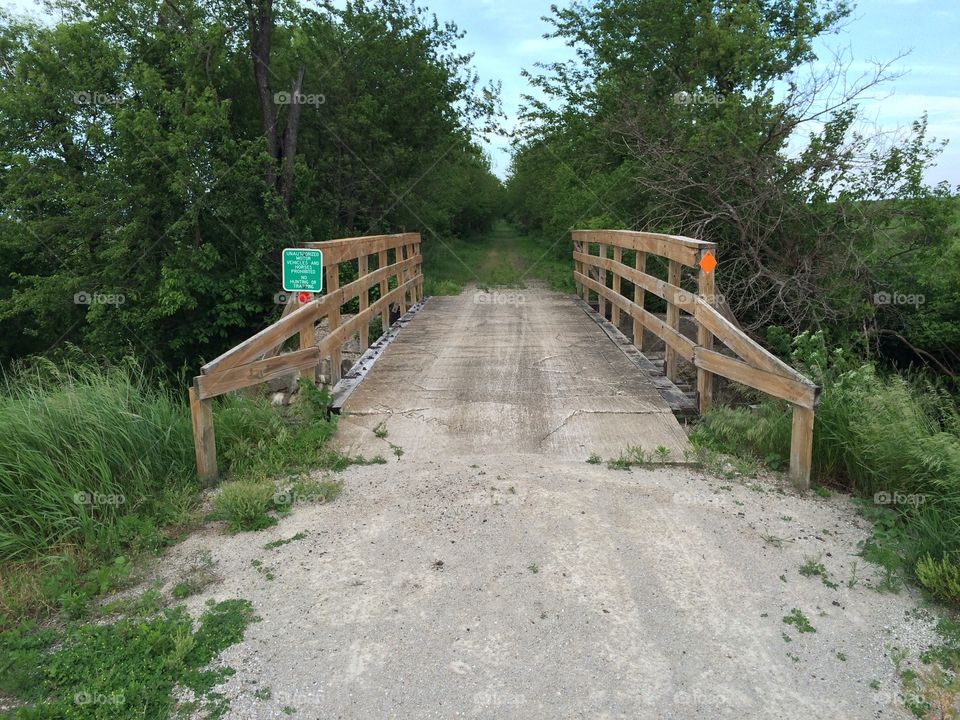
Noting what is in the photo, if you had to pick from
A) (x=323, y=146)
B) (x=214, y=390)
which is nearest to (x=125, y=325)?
(x=323, y=146)

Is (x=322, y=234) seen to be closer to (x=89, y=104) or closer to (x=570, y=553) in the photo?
(x=89, y=104)

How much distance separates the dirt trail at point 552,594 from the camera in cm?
262

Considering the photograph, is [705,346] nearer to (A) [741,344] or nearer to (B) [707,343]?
(B) [707,343]

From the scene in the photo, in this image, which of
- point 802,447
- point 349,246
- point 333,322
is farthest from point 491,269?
point 802,447

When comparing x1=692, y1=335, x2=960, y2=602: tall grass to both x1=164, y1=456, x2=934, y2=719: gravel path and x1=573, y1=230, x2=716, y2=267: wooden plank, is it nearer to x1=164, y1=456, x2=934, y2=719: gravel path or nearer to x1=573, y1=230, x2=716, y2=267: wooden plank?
x1=164, y1=456, x2=934, y2=719: gravel path

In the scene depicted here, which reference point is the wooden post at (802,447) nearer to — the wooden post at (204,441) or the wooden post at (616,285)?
the wooden post at (204,441)

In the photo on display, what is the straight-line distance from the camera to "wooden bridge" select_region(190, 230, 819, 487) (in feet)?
15.9

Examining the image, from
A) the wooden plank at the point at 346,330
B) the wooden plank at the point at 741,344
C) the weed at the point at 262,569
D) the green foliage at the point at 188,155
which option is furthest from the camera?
the green foliage at the point at 188,155

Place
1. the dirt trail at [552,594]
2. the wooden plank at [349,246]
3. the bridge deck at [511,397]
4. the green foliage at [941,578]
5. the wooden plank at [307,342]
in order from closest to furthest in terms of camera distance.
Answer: the dirt trail at [552,594]
the green foliage at [941,578]
the bridge deck at [511,397]
the wooden plank at [307,342]
the wooden plank at [349,246]

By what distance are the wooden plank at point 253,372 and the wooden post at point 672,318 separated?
3199 mm

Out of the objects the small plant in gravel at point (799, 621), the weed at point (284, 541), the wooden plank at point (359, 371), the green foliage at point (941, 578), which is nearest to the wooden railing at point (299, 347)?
the wooden plank at point (359, 371)

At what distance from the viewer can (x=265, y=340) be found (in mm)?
5102

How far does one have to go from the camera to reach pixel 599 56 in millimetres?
19250

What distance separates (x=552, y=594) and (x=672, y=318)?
3.96 meters
